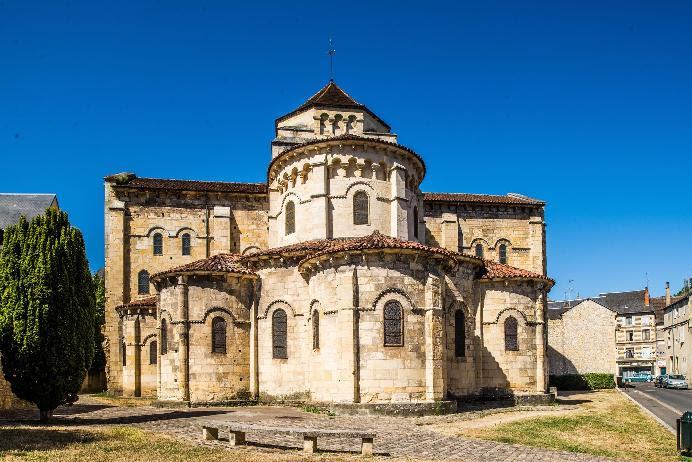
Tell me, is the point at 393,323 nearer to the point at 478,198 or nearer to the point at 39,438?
the point at 39,438

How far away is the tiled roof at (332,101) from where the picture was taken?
127 ft

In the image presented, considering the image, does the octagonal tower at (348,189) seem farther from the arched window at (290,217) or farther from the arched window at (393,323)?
the arched window at (393,323)

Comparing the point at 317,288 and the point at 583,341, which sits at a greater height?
the point at 317,288

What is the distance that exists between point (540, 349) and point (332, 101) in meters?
19.4

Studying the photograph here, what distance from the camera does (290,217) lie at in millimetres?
31391

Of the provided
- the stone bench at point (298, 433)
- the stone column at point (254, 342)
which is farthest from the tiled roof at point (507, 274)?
the stone bench at point (298, 433)

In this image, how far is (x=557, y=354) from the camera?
161ft

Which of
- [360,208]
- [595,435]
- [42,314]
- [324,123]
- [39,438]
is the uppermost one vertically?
[324,123]

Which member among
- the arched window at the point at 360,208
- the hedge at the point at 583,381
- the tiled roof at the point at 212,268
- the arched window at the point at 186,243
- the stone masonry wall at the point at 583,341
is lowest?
the hedge at the point at 583,381

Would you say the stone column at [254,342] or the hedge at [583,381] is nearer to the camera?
the stone column at [254,342]

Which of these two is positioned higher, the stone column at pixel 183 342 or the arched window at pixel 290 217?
the arched window at pixel 290 217

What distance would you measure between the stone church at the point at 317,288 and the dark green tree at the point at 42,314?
249 inches

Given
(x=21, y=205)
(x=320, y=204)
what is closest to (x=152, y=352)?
(x=21, y=205)

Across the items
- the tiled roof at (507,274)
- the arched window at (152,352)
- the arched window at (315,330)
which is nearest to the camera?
A: the arched window at (315,330)
